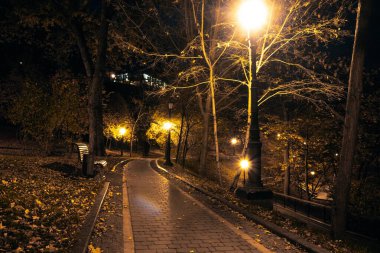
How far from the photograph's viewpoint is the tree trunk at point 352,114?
7.82 m

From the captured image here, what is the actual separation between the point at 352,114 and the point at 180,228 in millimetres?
4942

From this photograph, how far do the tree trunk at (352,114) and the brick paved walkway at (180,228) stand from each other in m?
2.59

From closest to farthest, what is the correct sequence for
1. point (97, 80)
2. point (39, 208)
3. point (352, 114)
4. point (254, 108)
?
point (39, 208)
point (352, 114)
point (254, 108)
point (97, 80)

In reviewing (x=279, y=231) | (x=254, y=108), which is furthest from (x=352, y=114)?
(x=279, y=231)

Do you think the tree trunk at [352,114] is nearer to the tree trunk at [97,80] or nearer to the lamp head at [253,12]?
the lamp head at [253,12]

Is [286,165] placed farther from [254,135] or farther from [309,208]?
[254,135]

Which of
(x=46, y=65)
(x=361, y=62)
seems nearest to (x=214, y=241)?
(x=361, y=62)

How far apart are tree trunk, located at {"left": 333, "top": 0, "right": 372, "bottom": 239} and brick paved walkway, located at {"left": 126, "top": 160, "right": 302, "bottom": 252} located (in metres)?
2.59

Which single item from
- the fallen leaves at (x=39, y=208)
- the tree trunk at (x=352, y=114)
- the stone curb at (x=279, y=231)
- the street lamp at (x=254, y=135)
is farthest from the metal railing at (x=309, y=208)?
the fallen leaves at (x=39, y=208)

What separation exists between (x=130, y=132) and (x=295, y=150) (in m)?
26.5

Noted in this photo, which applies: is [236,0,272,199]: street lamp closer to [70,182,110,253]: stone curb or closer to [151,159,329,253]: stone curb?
[151,159,329,253]: stone curb

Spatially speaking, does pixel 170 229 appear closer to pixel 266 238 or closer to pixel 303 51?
A: pixel 266 238

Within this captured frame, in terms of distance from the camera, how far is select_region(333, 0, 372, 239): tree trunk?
782 cm

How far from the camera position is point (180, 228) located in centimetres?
726
